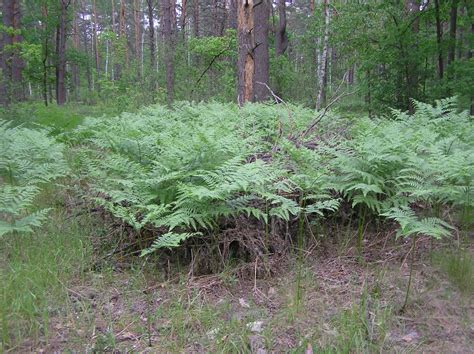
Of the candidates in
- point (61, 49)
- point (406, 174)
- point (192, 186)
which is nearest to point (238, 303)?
point (192, 186)

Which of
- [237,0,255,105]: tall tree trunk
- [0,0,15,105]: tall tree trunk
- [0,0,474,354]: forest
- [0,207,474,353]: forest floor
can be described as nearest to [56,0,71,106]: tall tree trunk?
[0,0,15,105]: tall tree trunk

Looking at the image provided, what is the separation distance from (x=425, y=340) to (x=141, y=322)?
1.92 m

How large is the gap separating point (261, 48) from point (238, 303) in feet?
27.9

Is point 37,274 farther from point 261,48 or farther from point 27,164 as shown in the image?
point 261,48

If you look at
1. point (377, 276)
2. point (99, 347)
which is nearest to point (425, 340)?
point (377, 276)

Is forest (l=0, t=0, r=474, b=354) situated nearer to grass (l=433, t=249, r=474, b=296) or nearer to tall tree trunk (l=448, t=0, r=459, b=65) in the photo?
grass (l=433, t=249, r=474, b=296)

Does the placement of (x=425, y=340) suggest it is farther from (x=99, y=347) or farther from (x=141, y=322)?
(x=99, y=347)

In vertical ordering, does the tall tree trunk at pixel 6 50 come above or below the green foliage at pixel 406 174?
above

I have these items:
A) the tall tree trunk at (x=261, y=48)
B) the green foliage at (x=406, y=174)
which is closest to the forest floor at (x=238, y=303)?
the green foliage at (x=406, y=174)

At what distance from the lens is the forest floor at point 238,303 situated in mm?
2766

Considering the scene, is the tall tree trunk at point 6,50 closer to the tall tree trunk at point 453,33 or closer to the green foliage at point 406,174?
the green foliage at point 406,174

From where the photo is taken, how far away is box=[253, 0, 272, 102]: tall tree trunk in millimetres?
10461

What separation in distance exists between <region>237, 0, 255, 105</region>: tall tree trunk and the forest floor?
7.61 m

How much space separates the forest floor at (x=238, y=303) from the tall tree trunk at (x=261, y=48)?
7427mm
